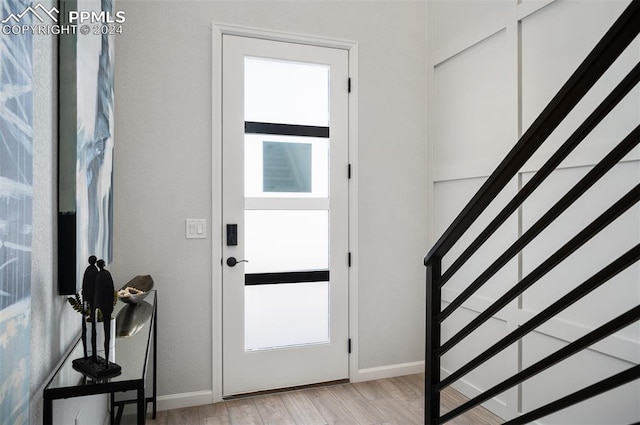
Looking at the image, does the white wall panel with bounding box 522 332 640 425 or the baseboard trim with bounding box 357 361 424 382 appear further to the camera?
the baseboard trim with bounding box 357 361 424 382

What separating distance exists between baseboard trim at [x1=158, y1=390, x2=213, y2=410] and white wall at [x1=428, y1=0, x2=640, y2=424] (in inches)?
65.2

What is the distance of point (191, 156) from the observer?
2779 mm

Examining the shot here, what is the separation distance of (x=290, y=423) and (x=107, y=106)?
6.29 feet

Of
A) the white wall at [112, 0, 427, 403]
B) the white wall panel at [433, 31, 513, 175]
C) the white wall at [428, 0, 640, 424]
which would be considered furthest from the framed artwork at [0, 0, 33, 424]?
the white wall panel at [433, 31, 513, 175]

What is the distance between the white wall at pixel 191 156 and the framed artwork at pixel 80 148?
80 centimetres

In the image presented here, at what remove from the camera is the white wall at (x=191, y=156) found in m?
2.67

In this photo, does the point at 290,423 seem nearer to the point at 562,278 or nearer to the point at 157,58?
the point at 562,278

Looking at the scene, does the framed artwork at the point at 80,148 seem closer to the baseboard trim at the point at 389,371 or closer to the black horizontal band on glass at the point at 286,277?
the black horizontal band on glass at the point at 286,277

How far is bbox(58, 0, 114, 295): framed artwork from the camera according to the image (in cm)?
135

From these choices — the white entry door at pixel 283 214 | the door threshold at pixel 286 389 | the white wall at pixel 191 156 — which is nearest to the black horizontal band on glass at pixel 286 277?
the white entry door at pixel 283 214

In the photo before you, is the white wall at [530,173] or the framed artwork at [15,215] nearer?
the framed artwork at [15,215]

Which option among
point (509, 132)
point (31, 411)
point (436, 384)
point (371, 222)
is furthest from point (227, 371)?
point (509, 132)

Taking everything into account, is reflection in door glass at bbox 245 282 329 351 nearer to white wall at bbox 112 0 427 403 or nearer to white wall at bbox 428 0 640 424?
white wall at bbox 112 0 427 403

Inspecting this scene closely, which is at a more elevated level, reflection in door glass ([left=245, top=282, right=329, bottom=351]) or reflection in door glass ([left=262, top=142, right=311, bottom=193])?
reflection in door glass ([left=262, top=142, right=311, bottom=193])
